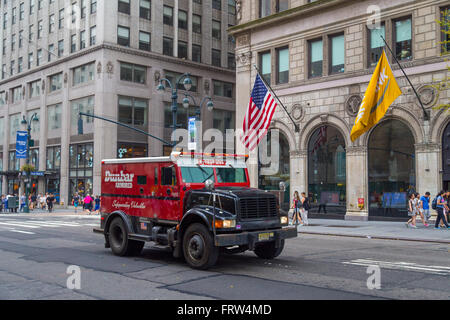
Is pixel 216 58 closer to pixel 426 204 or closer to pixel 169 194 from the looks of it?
pixel 426 204

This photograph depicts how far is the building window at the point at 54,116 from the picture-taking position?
168ft

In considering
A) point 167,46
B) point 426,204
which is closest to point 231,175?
point 426,204

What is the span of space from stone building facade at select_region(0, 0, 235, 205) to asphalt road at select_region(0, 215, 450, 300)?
33002mm

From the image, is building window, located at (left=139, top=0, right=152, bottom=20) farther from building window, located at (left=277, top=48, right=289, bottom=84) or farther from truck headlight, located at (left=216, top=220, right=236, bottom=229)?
truck headlight, located at (left=216, top=220, right=236, bottom=229)

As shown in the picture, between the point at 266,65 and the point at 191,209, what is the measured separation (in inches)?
930

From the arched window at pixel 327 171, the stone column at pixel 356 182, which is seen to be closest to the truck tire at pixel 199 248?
the stone column at pixel 356 182

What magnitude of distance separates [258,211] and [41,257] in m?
6.16

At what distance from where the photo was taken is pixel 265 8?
32.7m

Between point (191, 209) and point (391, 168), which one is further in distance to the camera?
point (391, 168)

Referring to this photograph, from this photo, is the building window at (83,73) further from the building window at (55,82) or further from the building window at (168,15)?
the building window at (168,15)

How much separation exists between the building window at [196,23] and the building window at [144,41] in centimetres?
630

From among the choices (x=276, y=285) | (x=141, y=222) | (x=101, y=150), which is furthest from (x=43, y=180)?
(x=276, y=285)

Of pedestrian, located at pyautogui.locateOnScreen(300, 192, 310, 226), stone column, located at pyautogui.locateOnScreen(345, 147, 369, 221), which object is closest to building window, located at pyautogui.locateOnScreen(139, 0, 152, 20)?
stone column, located at pyautogui.locateOnScreen(345, 147, 369, 221)
